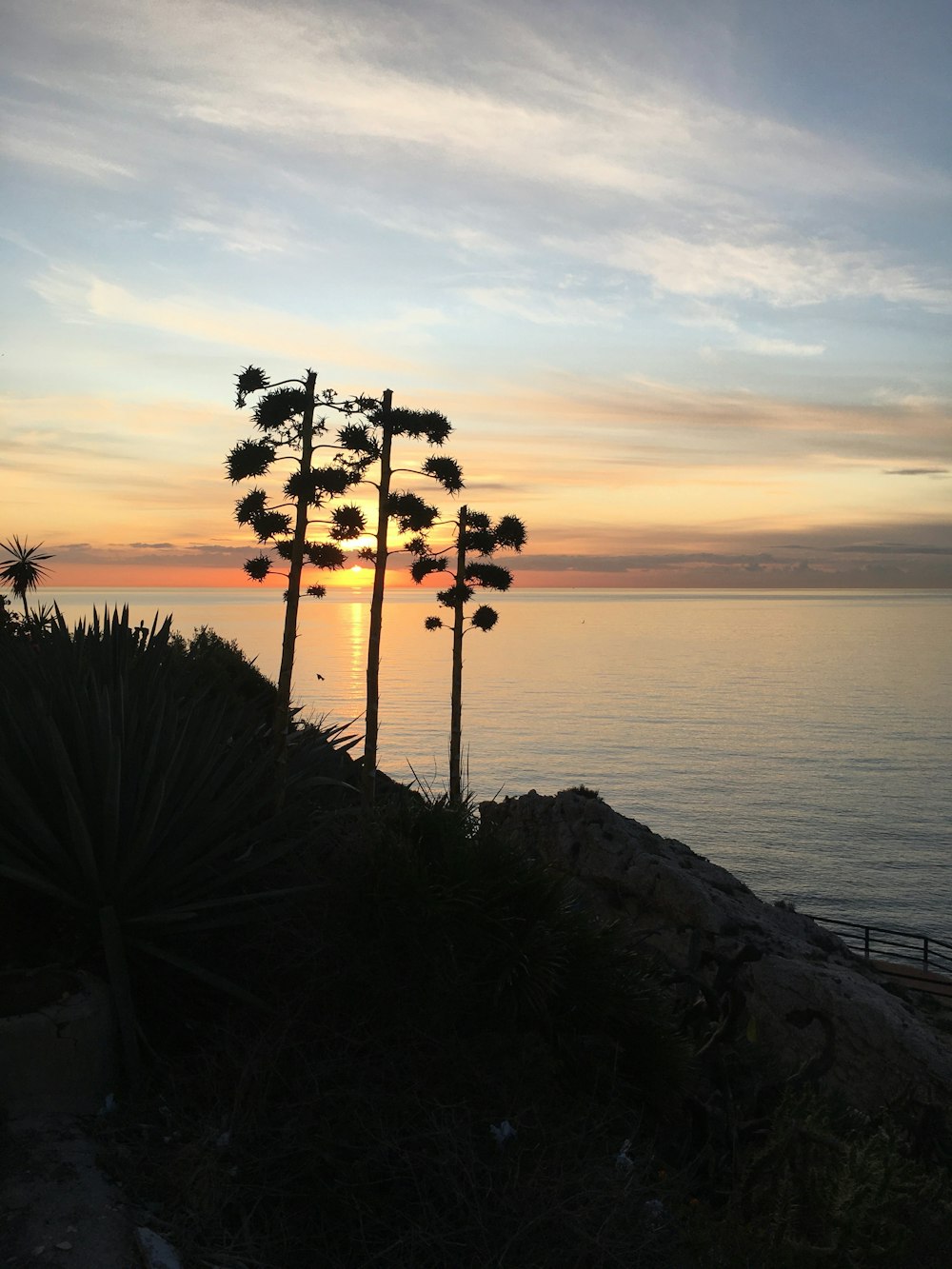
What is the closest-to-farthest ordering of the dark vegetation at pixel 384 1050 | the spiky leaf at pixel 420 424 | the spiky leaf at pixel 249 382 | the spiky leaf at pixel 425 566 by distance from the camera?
1. the dark vegetation at pixel 384 1050
2. the spiky leaf at pixel 249 382
3. the spiky leaf at pixel 420 424
4. the spiky leaf at pixel 425 566

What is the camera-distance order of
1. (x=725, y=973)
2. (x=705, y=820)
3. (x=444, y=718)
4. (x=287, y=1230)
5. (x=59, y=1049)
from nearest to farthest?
(x=287, y=1230)
(x=59, y=1049)
(x=725, y=973)
(x=705, y=820)
(x=444, y=718)

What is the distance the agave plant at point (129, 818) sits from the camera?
521 centimetres

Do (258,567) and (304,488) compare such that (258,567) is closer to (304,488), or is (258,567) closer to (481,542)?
(304,488)

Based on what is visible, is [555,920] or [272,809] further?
[272,809]

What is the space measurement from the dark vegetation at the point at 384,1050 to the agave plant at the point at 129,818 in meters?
0.02

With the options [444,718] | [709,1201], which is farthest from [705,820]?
[709,1201]

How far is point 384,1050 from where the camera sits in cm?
495

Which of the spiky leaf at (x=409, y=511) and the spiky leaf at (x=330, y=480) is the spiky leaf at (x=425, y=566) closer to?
the spiky leaf at (x=409, y=511)

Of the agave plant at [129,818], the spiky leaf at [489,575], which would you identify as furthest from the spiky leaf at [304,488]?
the spiky leaf at [489,575]

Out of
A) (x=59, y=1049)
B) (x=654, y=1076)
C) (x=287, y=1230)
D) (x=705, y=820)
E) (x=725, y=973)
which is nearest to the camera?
(x=287, y=1230)

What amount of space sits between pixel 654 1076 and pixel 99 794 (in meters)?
3.57

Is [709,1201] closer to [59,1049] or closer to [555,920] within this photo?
[555,920]

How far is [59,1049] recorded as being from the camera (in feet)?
15.8

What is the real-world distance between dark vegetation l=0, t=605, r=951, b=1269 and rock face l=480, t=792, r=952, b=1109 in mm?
3233
